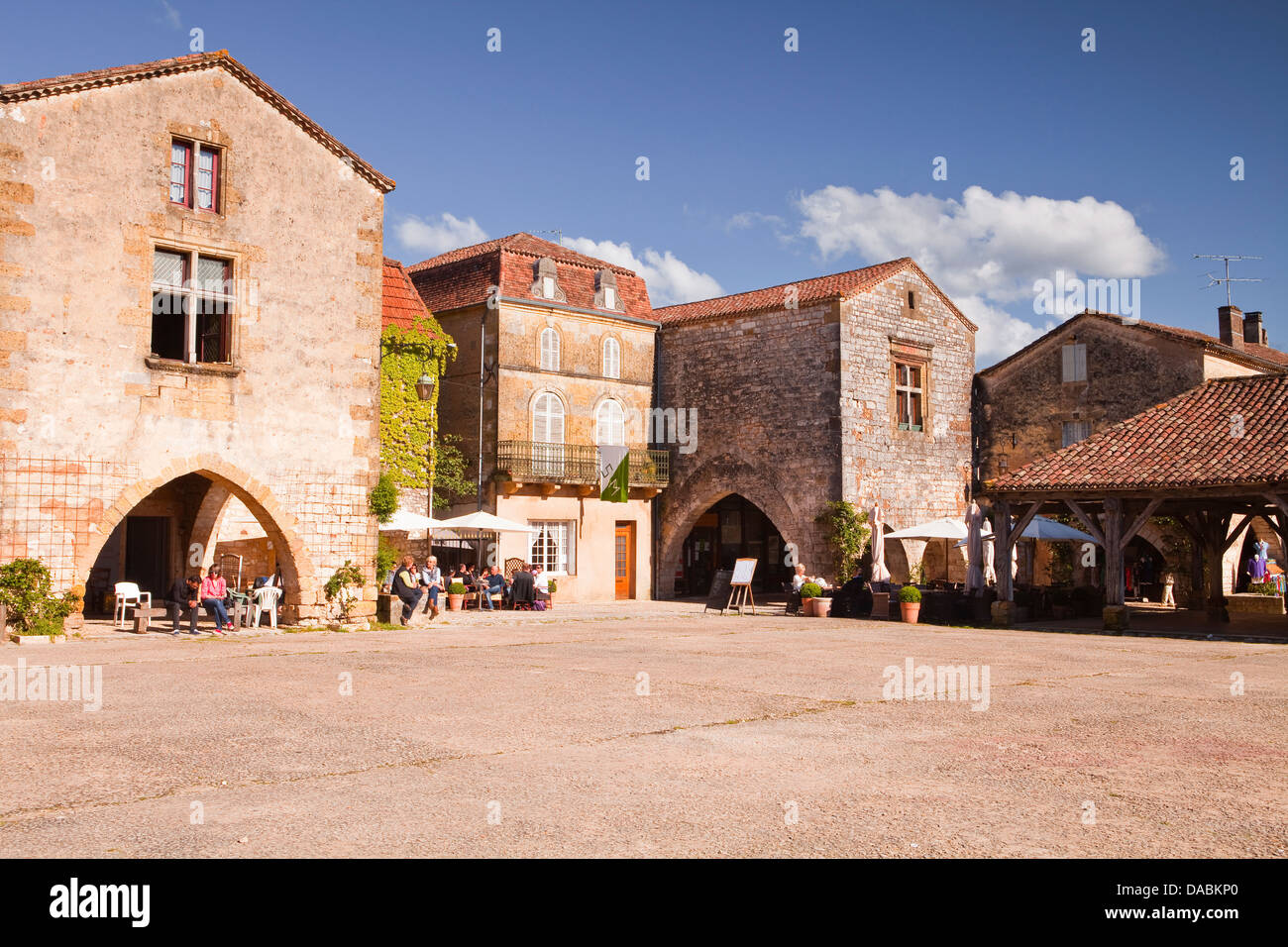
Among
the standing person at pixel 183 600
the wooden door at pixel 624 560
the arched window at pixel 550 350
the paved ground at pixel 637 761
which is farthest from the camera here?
the wooden door at pixel 624 560

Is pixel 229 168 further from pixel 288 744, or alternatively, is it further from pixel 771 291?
pixel 771 291

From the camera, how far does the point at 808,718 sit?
8648mm

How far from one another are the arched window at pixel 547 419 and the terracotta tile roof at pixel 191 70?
910 cm

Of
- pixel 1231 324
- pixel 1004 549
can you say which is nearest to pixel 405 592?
pixel 1004 549

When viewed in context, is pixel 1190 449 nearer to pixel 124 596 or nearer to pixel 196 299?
pixel 196 299

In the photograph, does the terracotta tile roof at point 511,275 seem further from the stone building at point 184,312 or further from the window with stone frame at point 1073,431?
the window with stone frame at point 1073,431

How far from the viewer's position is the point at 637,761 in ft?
22.6

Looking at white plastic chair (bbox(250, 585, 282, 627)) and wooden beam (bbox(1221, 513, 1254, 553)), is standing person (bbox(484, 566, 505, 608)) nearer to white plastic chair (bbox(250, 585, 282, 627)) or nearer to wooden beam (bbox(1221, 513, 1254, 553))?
white plastic chair (bbox(250, 585, 282, 627))

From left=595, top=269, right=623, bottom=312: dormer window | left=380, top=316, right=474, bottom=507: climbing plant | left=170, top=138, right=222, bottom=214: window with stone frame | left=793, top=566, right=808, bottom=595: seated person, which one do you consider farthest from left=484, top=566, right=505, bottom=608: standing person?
left=170, top=138, right=222, bottom=214: window with stone frame

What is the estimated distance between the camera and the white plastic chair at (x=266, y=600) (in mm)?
17766

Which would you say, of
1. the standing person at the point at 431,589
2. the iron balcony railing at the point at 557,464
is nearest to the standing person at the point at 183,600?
the standing person at the point at 431,589

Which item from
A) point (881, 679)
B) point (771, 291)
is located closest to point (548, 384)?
point (771, 291)

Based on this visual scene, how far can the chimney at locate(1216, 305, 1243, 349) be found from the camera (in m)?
32.3
